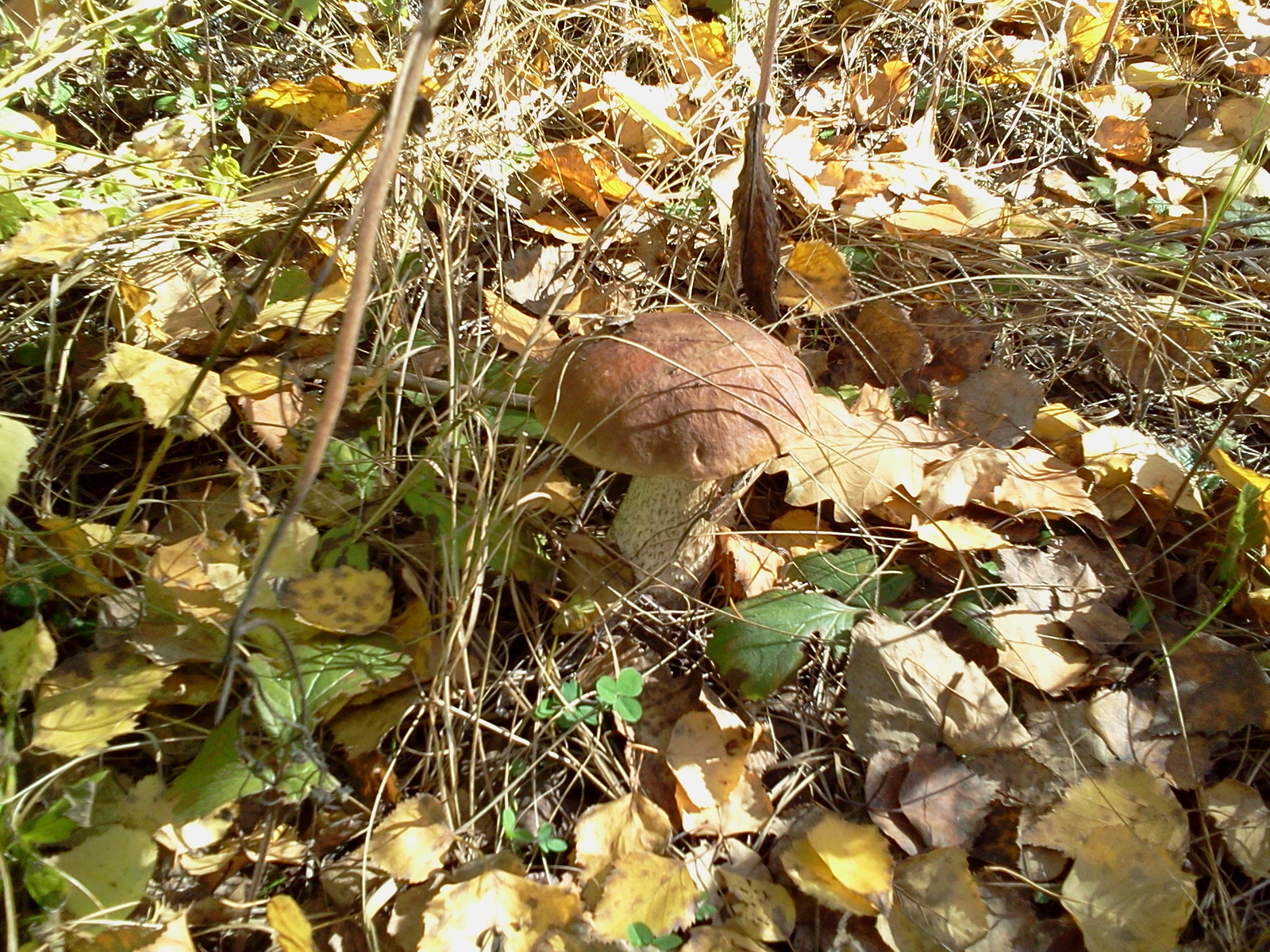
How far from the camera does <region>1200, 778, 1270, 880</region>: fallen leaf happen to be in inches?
54.5

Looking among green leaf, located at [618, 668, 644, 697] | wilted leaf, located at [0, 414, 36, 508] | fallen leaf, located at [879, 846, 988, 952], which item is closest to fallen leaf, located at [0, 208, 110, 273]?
wilted leaf, located at [0, 414, 36, 508]

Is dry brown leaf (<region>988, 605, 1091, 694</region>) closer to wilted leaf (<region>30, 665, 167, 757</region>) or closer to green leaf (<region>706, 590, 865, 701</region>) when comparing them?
green leaf (<region>706, 590, 865, 701</region>)

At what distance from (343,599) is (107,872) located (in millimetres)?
551

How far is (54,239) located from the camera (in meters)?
Result: 1.68

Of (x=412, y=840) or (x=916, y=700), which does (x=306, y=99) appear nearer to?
(x=412, y=840)

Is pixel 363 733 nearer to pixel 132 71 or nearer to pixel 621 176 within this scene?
pixel 621 176

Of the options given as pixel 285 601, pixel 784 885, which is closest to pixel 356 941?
pixel 285 601

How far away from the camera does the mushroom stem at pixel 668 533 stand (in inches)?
67.1

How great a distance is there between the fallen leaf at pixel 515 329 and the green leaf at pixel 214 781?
1.07 meters

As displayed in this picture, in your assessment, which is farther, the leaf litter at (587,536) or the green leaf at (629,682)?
the green leaf at (629,682)

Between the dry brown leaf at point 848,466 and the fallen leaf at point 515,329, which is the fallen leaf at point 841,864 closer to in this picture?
the dry brown leaf at point 848,466

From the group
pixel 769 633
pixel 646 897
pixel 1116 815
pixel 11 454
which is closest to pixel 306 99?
pixel 11 454

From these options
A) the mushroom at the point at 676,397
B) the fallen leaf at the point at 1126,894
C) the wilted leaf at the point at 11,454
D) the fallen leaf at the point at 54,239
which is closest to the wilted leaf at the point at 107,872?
the wilted leaf at the point at 11,454

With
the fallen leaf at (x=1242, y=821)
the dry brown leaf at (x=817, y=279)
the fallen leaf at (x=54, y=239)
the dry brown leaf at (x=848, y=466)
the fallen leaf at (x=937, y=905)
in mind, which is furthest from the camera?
the dry brown leaf at (x=817, y=279)
